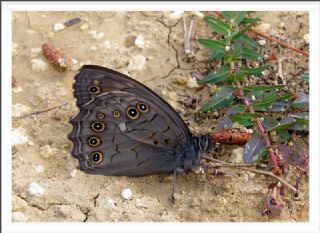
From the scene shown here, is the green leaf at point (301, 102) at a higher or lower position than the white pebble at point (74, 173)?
higher

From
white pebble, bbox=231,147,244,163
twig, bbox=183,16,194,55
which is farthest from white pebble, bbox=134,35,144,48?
white pebble, bbox=231,147,244,163

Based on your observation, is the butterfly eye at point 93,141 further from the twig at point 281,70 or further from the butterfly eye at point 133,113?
the twig at point 281,70

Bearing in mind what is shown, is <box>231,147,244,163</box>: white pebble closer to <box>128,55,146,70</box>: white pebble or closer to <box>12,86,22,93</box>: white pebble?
<box>128,55,146,70</box>: white pebble

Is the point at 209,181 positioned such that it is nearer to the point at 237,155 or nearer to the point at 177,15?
the point at 237,155

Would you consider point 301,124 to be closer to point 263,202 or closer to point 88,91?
point 263,202

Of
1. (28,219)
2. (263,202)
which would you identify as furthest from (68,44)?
(263,202)

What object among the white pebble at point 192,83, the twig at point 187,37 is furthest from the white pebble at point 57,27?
the white pebble at point 192,83
